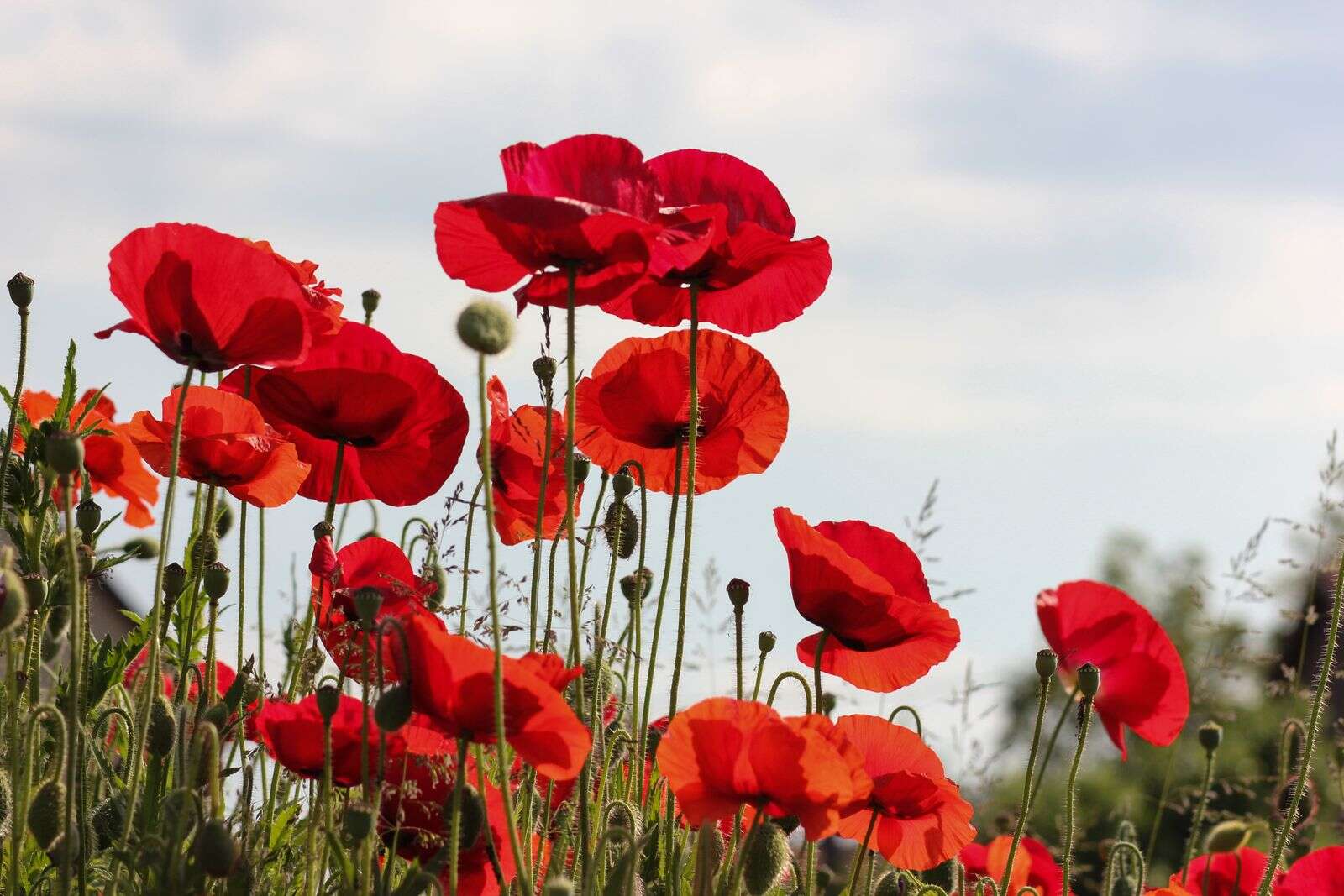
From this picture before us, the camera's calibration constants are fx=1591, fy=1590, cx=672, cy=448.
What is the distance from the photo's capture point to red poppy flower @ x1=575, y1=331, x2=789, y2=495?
1.95m

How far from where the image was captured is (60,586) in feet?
5.89

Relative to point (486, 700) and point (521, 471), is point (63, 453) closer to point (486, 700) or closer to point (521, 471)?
point (486, 700)

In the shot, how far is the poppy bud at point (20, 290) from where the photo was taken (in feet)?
6.31

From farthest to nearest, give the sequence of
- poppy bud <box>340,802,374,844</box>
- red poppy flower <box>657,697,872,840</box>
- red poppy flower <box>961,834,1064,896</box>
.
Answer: red poppy flower <box>961,834,1064,896</box>
red poppy flower <box>657,697,872,840</box>
poppy bud <box>340,802,374,844</box>

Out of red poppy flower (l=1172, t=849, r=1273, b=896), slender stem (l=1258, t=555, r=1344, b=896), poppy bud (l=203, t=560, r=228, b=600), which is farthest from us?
red poppy flower (l=1172, t=849, r=1273, b=896)

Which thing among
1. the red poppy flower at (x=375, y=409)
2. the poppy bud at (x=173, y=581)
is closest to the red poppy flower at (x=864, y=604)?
the red poppy flower at (x=375, y=409)

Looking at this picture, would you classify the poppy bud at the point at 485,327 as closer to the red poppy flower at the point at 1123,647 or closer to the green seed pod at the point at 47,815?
the green seed pod at the point at 47,815

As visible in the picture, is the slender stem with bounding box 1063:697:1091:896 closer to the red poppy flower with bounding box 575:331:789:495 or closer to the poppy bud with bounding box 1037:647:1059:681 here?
the poppy bud with bounding box 1037:647:1059:681

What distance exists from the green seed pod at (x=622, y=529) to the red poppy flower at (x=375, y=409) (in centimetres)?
20

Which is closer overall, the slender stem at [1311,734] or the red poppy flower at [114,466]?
the slender stem at [1311,734]

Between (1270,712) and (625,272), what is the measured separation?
633 inches

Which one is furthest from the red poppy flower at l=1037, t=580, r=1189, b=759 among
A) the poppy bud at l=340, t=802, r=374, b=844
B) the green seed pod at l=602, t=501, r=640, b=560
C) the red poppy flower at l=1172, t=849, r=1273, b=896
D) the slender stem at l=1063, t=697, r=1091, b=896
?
the poppy bud at l=340, t=802, r=374, b=844

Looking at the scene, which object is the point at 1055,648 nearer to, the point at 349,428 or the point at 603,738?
the point at 603,738

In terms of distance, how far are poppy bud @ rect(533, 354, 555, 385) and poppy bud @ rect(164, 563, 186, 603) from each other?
1.48 feet
